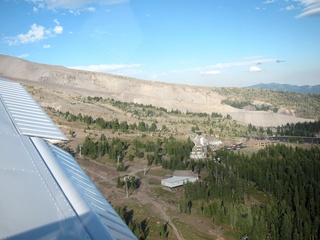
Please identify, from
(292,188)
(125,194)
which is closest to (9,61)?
(125,194)

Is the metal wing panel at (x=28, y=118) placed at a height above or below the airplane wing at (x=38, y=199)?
above

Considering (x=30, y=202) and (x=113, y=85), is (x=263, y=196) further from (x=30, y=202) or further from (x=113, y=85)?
(x=113, y=85)

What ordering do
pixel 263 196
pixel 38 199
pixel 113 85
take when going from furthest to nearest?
pixel 113 85 < pixel 263 196 < pixel 38 199

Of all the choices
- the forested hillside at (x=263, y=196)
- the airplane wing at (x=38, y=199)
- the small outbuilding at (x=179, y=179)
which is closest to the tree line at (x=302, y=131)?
the forested hillside at (x=263, y=196)

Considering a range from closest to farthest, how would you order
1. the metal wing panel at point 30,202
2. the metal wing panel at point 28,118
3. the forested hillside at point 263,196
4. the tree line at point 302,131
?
the metal wing panel at point 30,202
the metal wing panel at point 28,118
the forested hillside at point 263,196
the tree line at point 302,131

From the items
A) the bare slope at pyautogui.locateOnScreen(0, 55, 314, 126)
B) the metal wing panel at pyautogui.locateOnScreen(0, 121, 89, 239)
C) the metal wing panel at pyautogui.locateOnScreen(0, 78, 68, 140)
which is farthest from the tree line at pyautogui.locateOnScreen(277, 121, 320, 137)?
the metal wing panel at pyautogui.locateOnScreen(0, 121, 89, 239)

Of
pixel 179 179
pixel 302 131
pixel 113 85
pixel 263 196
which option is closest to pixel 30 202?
pixel 179 179

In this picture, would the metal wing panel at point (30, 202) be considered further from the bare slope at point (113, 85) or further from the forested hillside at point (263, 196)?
the bare slope at point (113, 85)

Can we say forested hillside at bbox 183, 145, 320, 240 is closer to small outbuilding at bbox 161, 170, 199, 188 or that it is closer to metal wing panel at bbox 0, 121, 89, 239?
small outbuilding at bbox 161, 170, 199, 188
